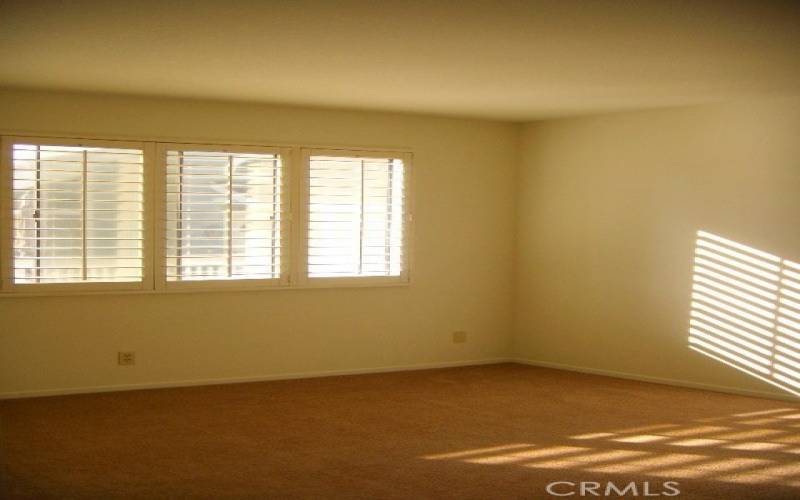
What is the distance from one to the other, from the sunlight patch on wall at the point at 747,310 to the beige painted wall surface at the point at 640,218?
0.08 metres

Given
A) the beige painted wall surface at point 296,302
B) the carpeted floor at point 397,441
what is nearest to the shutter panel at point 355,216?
the beige painted wall surface at point 296,302

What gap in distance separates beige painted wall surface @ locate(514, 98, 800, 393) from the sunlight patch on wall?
82 millimetres

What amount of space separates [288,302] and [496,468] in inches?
109

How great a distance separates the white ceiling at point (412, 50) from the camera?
342 centimetres

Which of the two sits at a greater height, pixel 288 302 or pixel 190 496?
pixel 288 302

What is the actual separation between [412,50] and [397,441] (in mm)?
2215

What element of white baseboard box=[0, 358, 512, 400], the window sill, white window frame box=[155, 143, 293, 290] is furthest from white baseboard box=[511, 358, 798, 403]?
white window frame box=[155, 143, 293, 290]

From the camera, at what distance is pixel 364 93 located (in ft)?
19.1

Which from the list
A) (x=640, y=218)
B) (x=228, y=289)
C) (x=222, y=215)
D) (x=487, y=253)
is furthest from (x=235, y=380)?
(x=640, y=218)

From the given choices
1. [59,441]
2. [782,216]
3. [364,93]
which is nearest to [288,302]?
[364,93]

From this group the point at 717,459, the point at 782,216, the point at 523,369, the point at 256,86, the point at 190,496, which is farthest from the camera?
the point at 523,369

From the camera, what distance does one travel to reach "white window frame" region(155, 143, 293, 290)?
6215 mm

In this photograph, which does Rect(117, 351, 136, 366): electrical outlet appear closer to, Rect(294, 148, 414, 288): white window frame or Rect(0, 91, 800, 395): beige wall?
Rect(0, 91, 800, 395): beige wall

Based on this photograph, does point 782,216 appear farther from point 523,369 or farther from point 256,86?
point 256,86
